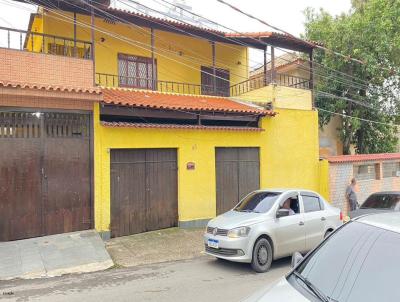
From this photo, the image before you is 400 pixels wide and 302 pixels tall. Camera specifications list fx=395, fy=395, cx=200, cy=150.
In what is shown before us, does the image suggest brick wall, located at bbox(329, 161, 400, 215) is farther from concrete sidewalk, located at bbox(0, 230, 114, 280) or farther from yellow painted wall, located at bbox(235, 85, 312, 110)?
concrete sidewalk, located at bbox(0, 230, 114, 280)

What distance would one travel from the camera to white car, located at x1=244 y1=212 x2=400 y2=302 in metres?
2.57

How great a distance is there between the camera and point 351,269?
2.85 metres

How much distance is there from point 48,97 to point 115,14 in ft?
15.8

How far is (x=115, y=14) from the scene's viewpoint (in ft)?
43.8

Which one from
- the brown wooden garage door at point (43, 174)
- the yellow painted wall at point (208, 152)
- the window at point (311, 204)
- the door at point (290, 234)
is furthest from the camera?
the yellow painted wall at point (208, 152)

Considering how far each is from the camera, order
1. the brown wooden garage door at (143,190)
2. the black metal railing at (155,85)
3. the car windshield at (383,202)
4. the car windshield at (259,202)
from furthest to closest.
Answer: the black metal railing at (155,85)
the brown wooden garage door at (143,190)
the car windshield at (383,202)
the car windshield at (259,202)

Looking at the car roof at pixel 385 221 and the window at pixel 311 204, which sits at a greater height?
the car roof at pixel 385 221

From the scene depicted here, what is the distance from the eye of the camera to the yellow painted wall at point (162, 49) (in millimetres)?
14117

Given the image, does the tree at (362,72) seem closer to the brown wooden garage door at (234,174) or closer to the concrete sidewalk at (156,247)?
the brown wooden garage door at (234,174)

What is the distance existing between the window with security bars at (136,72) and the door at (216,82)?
2456mm

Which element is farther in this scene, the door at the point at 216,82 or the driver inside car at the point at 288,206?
the door at the point at 216,82

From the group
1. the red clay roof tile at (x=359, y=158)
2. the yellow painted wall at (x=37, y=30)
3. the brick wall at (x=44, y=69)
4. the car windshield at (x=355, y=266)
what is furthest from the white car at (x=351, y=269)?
the red clay roof tile at (x=359, y=158)

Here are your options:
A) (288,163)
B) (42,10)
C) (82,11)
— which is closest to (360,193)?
(288,163)

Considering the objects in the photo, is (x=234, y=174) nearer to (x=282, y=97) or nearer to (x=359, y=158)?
(x=282, y=97)
